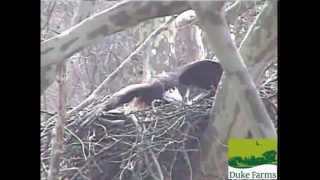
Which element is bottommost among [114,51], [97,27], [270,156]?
[270,156]

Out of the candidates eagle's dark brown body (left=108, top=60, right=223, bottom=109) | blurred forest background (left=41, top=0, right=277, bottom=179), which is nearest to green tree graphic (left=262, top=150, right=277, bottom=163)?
eagle's dark brown body (left=108, top=60, right=223, bottom=109)

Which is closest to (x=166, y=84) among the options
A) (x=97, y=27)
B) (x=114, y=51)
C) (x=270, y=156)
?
(x=114, y=51)

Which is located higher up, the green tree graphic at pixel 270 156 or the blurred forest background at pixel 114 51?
the blurred forest background at pixel 114 51

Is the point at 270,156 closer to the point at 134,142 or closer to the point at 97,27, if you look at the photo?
the point at 134,142

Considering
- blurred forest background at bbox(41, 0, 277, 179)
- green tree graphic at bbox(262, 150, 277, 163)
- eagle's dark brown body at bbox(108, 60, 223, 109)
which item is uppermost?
blurred forest background at bbox(41, 0, 277, 179)

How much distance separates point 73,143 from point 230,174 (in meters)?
0.86

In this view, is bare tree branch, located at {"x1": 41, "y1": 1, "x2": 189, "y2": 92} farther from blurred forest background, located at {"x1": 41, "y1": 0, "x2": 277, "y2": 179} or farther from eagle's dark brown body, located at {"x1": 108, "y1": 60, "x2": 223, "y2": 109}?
eagle's dark brown body, located at {"x1": 108, "y1": 60, "x2": 223, "y2": 109}

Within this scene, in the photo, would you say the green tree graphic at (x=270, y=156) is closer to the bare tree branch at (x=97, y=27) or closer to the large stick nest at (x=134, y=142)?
the large stick nest at (x=134, y=142)

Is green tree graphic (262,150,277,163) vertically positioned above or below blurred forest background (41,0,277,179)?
below

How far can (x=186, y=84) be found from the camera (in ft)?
8.39

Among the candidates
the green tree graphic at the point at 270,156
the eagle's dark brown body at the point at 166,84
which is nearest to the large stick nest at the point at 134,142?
the eagle's dark brown body at the point at 166,84

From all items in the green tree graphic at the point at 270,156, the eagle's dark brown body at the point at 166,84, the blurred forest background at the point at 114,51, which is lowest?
the green tree graphic at the point at 270,156
